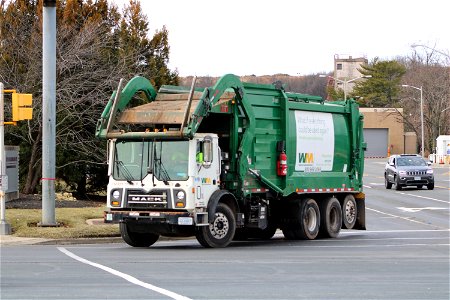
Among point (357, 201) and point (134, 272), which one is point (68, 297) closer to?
point (134, 272)

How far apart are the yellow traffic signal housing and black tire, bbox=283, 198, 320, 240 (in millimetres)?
6832

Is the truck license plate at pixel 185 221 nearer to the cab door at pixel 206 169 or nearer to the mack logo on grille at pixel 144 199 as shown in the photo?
the cab door at pixel 206 169

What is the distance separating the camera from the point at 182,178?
18203 mm

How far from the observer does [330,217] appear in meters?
23.2

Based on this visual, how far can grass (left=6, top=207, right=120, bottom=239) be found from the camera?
21188mm

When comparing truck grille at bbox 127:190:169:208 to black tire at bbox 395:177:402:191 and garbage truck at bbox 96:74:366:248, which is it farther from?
black tire at bbox 395:177:402:191

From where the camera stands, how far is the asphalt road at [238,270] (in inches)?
456

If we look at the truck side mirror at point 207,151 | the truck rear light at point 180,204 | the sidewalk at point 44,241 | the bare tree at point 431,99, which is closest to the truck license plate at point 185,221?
the truck rear light at point 180,204

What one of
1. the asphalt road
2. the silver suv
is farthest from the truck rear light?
the silver suv

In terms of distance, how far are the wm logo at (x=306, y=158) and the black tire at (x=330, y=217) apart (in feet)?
4.41

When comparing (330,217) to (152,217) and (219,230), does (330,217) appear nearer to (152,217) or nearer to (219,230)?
(219,230)

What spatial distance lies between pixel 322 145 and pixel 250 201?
3.57 metres

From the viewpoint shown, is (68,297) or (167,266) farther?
(167,266)

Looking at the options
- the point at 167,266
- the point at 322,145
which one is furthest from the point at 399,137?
the point at 167,266
